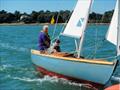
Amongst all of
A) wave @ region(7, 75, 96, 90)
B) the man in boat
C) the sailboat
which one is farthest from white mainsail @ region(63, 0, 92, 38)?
wave @ region(7, 75, 96, 90)

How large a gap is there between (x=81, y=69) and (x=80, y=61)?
1.05 ft

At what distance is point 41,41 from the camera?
16953 millimetres

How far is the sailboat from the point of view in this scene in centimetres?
1332

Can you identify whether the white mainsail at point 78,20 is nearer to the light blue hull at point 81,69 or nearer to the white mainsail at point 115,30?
the light blue hull at point 81,69

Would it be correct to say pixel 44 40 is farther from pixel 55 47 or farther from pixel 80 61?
pixel 80 61

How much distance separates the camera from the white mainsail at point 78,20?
15039 mm

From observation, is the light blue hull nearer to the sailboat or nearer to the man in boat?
the sailboat

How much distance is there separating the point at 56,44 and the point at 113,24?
380cm

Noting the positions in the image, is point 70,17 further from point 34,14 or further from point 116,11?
point 34,14

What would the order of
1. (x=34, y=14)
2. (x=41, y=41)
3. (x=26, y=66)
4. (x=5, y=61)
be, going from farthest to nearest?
(x=34, y=14), (x=5, y=61), (x=26, y=66), (x=41, y=41)

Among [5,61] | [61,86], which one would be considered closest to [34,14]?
[5,61]

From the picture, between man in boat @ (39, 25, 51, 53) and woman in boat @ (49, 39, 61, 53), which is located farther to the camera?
man in boat @ (39, 25, 51, 53)

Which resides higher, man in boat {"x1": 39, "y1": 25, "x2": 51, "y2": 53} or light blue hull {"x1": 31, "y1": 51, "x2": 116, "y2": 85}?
man in boat {"x1": 39, "y1": 25, "x2": 51, "y2": 53}

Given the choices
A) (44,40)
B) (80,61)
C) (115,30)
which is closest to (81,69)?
(80,61)
